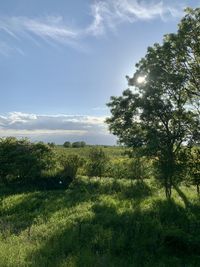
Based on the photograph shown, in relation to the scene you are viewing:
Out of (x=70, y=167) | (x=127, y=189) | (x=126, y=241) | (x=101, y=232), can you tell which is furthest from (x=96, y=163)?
(x=126, y=241)

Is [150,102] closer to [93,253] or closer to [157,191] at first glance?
[157,191]

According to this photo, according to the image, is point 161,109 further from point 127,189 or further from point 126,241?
point 126,241

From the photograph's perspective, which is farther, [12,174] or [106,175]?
[106,175]

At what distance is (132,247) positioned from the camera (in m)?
14.9

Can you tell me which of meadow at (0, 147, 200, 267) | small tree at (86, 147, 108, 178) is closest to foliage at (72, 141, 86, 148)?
small tree at (86, 147, 108, 178)

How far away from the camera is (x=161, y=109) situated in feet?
89.1

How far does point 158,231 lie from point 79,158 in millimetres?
24484

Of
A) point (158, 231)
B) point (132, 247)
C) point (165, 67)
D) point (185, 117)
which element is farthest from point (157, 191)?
point (132, 247)

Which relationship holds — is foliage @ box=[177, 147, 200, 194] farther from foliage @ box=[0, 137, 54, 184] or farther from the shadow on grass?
foliage @ box=[0, 137, 54, 184]

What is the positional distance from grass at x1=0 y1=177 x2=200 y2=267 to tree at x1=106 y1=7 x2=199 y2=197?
3533 millimetres

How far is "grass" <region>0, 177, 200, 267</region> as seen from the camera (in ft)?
43.0

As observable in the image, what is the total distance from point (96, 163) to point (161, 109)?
1705 centimetres

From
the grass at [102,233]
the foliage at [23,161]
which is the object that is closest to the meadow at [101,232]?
the grass at [102,233]

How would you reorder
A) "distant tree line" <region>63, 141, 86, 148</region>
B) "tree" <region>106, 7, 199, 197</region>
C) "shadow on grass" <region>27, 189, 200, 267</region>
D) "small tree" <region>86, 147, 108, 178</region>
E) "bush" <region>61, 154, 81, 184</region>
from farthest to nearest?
"distant tree line" <region>63, 141, 86, 148</region> → "small tree" <region>86, 147, 108, 178</region> → "bush" <region>61, 154, 81, 184</region> → "tree" <region>106, 7, 199, 197</region> → "shadow on grass" <region>27, 189, 200, 267</region>
